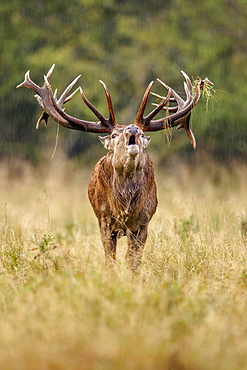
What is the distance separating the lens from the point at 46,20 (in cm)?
1930

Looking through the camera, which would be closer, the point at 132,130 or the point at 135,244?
the point at 132,130

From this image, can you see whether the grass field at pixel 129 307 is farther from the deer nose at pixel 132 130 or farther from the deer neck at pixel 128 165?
the deer nose at pixel 132 130

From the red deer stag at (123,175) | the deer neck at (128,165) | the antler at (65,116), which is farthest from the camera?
the antler at (65,116)

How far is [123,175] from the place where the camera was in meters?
7.44

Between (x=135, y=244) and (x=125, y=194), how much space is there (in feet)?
1.79

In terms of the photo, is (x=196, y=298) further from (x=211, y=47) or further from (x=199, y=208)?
(x=211, y=47)

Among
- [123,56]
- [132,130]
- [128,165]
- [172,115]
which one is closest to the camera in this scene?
[132,130]

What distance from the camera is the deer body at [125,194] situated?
7.23 m

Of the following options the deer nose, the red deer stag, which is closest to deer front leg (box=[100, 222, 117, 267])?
the red deer stag

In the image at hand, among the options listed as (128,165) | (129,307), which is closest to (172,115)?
(128,165)

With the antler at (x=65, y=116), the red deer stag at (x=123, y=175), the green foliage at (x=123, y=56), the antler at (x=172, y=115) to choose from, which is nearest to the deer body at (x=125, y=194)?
the red deer stag at (x=123, y=175)

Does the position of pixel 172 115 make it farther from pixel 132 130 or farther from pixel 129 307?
pixel 129 307

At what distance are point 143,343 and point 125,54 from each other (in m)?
15.1

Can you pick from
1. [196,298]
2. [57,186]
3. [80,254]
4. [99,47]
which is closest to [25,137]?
[99,47]
